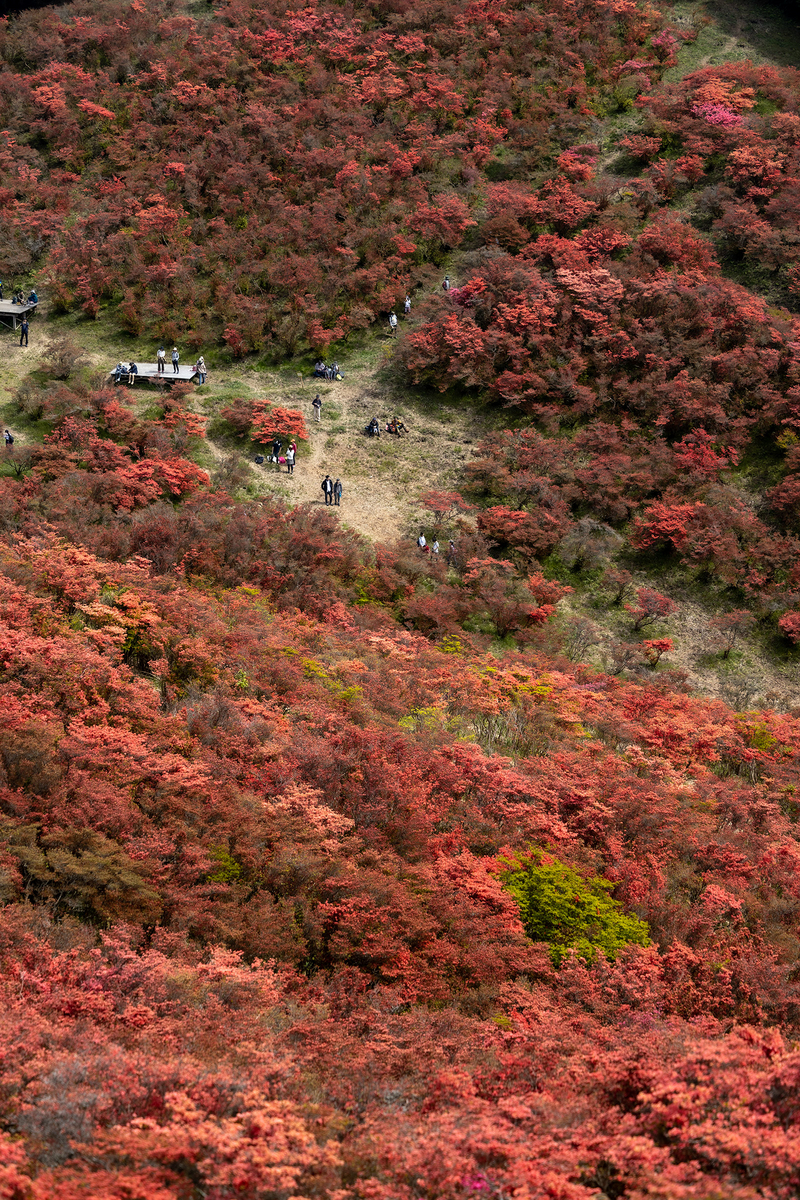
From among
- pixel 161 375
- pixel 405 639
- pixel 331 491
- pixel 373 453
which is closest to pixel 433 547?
pixel 331 491

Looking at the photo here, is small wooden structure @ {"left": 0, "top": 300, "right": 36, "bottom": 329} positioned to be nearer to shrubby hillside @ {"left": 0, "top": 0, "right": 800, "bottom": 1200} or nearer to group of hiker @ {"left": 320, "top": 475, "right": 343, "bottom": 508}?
shrubby hillside @ {"left": 0, "top": 0, "right": 800, "bottom": 1200}

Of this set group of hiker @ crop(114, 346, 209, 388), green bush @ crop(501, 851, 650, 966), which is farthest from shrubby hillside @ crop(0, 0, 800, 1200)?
group of hiker @ crop(114, 346, 209, 388)

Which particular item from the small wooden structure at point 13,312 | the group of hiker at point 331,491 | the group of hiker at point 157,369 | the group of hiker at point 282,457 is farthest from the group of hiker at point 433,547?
the small wooden structure at point 13,312

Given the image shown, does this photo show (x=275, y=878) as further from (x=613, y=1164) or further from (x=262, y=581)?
(x=262, y=581)

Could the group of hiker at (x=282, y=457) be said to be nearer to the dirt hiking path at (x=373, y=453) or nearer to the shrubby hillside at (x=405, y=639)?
the dirt hiking path at (x=373, y=453)

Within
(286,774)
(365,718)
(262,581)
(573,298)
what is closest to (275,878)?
(286,774)

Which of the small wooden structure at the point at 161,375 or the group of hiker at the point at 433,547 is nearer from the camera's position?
the group of hiker at the point at 433,547
